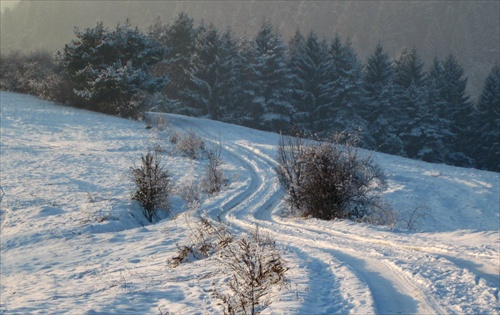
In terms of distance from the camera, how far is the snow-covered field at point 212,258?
533 cm

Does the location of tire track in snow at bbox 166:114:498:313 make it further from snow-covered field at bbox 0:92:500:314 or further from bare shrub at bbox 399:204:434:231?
bare shrub at bbox 399:204:434:231

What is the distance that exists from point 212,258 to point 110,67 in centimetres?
2586

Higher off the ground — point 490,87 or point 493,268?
point 490,87

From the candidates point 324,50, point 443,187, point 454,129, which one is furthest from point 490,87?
point 443,187

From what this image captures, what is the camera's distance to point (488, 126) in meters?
44.9

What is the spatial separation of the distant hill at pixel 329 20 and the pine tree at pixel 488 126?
59023 millimetres

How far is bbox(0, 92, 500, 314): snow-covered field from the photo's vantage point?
533 cm

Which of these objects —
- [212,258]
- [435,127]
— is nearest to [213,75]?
[435,127]

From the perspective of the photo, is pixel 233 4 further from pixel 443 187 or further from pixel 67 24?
pixel 443 187

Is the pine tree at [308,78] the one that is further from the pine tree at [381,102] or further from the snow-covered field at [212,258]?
the snow-covered field at [212,258]

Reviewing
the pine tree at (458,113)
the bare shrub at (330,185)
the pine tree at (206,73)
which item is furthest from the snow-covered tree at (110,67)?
the pine tree at (458,113)

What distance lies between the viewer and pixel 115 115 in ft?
103

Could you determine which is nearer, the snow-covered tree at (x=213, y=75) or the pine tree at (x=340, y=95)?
the snow-covered tree at (x=213, y=75)

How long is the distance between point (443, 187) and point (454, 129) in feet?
109
